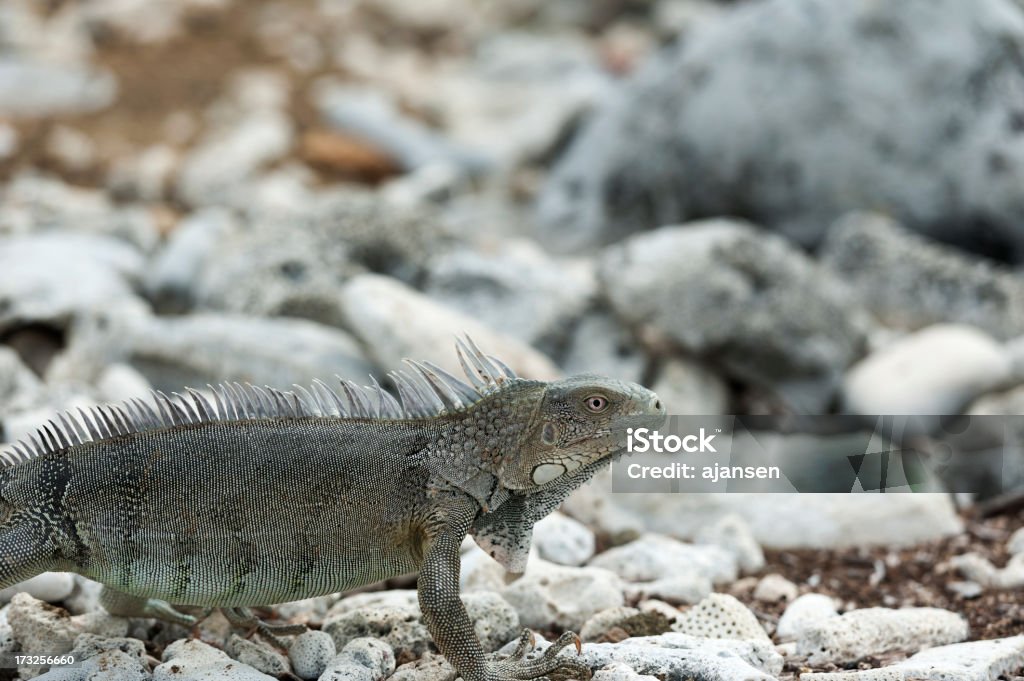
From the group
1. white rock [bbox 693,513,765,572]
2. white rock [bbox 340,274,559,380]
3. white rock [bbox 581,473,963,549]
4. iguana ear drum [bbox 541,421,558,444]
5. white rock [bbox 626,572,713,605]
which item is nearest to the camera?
iguana ear drum [bbox 541,421,558,444]

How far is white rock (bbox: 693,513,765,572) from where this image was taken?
Answer: 297 inches

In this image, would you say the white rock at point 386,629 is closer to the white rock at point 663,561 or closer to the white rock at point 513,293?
the white rock at point 663,561

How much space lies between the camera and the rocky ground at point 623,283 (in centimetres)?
614

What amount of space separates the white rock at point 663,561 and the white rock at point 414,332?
1970 millimetres

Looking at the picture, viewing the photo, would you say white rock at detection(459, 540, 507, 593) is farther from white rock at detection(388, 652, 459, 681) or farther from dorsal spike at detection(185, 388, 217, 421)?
dorsal spike at detection(185, 388, 217, 421)

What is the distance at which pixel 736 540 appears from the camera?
762 cm

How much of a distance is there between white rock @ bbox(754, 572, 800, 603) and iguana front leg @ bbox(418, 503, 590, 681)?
2087mm

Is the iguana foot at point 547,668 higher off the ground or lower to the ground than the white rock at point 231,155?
lower

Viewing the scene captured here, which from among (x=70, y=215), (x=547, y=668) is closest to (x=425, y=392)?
(x=547, y=668)

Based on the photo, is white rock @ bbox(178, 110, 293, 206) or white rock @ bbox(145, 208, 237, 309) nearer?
white rock @ bbox(145, 208, 237, 309)

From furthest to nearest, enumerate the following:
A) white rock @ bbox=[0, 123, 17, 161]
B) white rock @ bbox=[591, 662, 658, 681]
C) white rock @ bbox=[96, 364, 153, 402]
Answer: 1. white rock @ bbox=[0, 123, 17, 161]
2. white rock @ bbox=[96, 364, 153, 402]
3. white rock @ bbox=[591, 662, 658, 681]

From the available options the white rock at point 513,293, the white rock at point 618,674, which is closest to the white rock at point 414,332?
the white rock at point 513,293

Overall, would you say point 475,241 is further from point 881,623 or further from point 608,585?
point 881,623

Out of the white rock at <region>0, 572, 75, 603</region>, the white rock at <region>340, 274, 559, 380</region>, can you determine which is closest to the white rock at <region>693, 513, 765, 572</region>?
the white rock at <region>340, 274, 559, 380</region>
